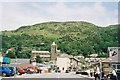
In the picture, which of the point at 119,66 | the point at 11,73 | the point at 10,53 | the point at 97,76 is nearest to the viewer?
the point at 97,76

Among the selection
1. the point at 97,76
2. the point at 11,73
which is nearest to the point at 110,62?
the point at 11,73

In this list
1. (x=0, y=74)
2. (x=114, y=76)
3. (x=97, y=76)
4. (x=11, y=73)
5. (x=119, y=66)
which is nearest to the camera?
(x=114, y=76)

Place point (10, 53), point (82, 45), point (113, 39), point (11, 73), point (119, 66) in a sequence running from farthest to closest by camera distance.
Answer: point (82, 45) < point (10, 53) < point (113, 39) < point (119, 66) < point (11, 73)

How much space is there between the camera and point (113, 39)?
349 ft

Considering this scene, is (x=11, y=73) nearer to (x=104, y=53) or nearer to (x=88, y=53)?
(x=104, y=53)

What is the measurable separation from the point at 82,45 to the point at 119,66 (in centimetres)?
13633

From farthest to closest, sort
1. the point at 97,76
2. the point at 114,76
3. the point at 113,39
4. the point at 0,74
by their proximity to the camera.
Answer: the point at 113,39
the point at 0,74
the point at 97,76
the point at 114,76

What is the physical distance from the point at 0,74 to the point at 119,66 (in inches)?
A: 777

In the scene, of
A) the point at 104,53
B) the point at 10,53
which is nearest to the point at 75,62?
the point at 104,53

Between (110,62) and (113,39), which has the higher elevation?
(113,39)

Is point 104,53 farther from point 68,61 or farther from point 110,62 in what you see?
point 110,62

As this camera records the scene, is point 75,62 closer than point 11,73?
No

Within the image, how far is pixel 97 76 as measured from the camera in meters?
29.3

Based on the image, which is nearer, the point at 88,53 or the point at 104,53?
the point at 104,53
